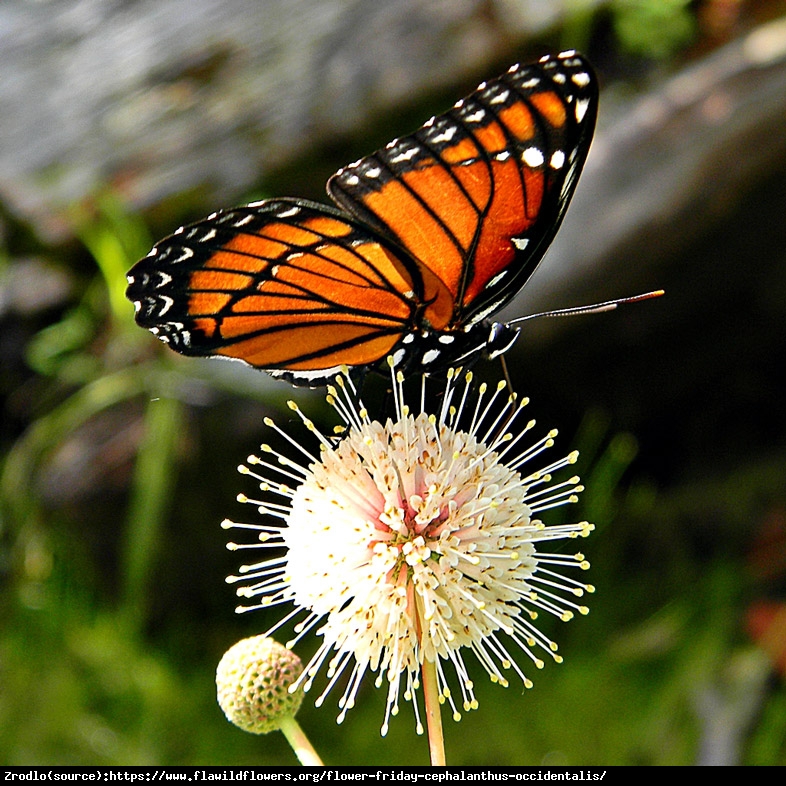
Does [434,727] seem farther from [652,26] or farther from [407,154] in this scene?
[652,26]

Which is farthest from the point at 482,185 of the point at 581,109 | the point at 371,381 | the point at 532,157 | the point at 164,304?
the point at 371,381

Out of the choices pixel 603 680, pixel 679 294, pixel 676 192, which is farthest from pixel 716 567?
pixel 676 192

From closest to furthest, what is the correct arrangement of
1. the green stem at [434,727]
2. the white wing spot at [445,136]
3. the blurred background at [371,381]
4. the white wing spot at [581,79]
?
the green stem at [434,727]
the white wing spot at [581,79]
the white wing spot at [445,136]
the blurred background at [371,381]

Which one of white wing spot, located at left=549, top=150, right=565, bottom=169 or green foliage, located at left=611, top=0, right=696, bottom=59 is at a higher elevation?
white wing spot, located at left=549, top=150, right=565, bottom=169

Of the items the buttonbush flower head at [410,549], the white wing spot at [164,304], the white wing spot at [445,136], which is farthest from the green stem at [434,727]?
the white wing spot at [445,136]

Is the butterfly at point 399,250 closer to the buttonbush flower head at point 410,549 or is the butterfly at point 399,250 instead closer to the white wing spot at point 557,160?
the white wing spot at point 557,160

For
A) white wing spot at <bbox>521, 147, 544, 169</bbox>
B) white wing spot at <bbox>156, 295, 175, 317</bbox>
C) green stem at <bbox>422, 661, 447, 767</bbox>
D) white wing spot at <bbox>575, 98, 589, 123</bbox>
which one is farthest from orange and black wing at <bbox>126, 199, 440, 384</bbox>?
green stem at <bbox>422, 661, 447, 767</bbox>

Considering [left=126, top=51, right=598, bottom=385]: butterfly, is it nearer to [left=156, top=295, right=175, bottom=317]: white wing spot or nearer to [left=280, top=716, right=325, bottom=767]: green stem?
[left=156, top=295, right=175, bottom=317]: white wing spot
